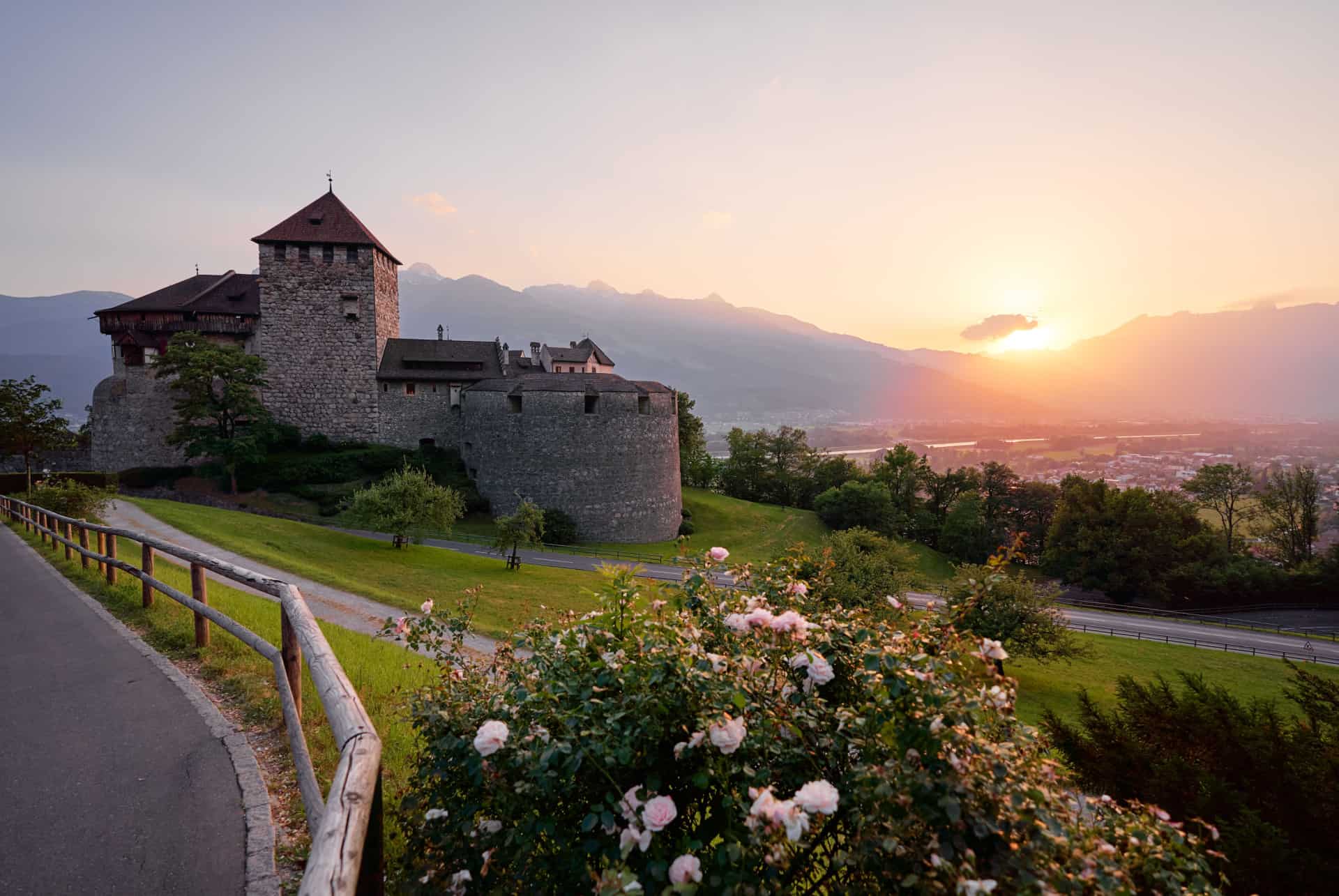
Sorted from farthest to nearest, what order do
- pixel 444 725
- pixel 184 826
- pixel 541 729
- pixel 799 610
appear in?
1. pixel 799 610
2. pixel 184 826
3. pixel 444 725
4. pixel 541 729

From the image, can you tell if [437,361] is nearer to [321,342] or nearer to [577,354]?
[321,342]

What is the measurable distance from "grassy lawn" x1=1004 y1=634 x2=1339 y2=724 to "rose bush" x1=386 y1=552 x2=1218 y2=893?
17.3 m

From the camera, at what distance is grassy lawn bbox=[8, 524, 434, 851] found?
15.8ft

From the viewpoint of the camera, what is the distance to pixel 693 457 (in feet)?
188

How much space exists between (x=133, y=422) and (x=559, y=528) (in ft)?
84.9

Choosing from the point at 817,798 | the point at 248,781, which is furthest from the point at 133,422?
the point at 817,798

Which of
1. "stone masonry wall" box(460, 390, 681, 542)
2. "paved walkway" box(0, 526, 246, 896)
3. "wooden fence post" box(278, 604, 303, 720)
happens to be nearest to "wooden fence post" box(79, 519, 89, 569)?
"paved walkway" box(0, 526, 246, 896)

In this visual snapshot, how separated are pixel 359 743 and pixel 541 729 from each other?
28.5 inches

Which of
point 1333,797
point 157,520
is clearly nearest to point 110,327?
point 157,520

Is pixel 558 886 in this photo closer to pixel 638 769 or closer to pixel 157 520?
pixel 638 769

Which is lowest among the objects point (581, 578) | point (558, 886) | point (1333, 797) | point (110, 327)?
point (581, 578)

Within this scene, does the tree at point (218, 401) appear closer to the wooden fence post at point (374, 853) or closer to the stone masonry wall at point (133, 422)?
the stone masonry wall at point (133, 422)

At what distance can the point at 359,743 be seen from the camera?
2480mm

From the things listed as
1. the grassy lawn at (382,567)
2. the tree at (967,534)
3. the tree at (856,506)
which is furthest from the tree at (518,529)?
the tree at (967,534)
